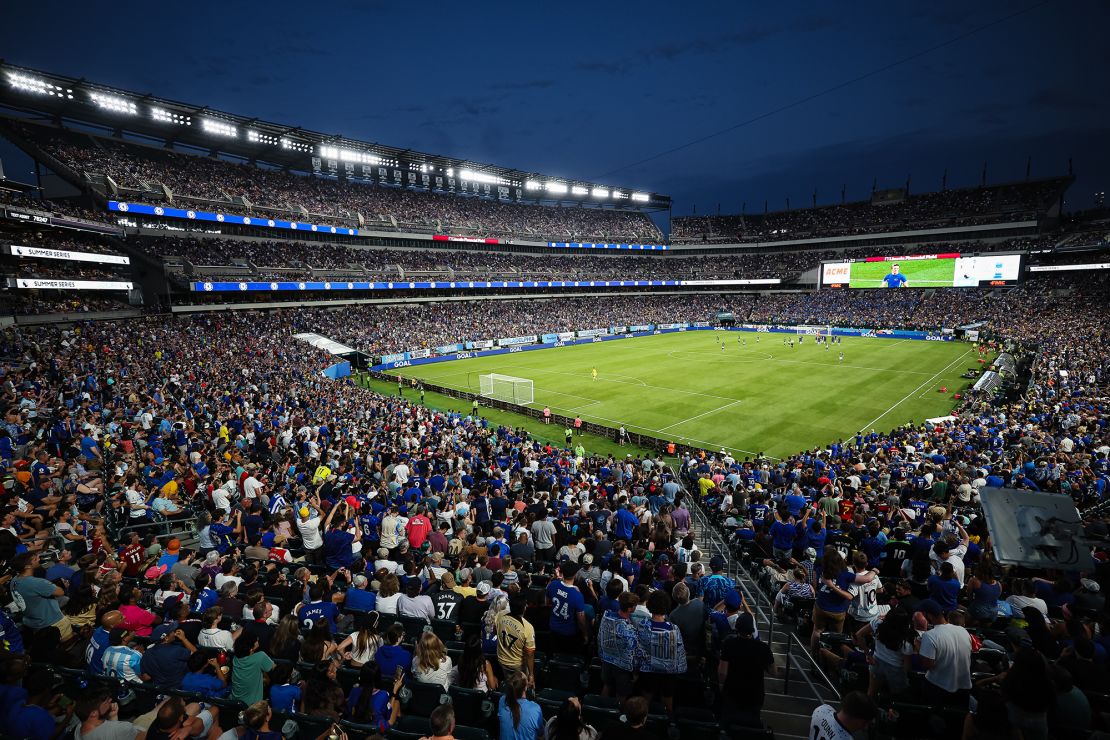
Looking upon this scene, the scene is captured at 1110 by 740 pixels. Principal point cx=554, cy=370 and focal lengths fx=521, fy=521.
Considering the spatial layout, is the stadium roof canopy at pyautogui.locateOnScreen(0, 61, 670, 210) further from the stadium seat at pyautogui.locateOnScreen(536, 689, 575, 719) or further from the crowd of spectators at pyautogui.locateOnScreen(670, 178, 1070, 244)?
the stadium seat at pyautogui.locateOnScreen(536, 689, 575, 719)

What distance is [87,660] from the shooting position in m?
5.40

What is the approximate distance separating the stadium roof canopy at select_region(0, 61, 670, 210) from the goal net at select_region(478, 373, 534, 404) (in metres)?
33.4

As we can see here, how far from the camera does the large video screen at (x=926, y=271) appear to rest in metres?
57.6

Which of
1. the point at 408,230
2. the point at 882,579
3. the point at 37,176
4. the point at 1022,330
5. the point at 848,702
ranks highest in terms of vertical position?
the point at 408,230

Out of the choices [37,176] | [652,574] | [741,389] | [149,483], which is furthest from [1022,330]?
[37,176]

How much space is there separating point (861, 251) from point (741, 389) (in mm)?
60713

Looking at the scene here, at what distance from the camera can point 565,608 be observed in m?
5.89

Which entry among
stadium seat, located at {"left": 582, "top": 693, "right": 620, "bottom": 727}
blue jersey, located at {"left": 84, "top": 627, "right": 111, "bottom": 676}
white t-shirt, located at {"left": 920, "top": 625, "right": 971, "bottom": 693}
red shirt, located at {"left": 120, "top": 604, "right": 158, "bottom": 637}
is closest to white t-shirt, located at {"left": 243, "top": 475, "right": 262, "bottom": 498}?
red shirt, located at {"left": 120, "top": 604, "right": 158, "bottom": 637}

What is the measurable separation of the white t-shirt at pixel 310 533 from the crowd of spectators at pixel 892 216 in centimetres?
8960

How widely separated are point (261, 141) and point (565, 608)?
60.1m

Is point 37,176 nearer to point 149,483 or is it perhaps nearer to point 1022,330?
point 149,483

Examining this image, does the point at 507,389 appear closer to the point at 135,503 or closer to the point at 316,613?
the point at 135,503

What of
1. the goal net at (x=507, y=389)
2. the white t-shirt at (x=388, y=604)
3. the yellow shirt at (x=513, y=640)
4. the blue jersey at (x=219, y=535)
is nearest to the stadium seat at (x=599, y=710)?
the yellow shirt at (x=513, y=640)

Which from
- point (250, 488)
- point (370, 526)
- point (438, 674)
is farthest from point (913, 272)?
point (438, 674)
